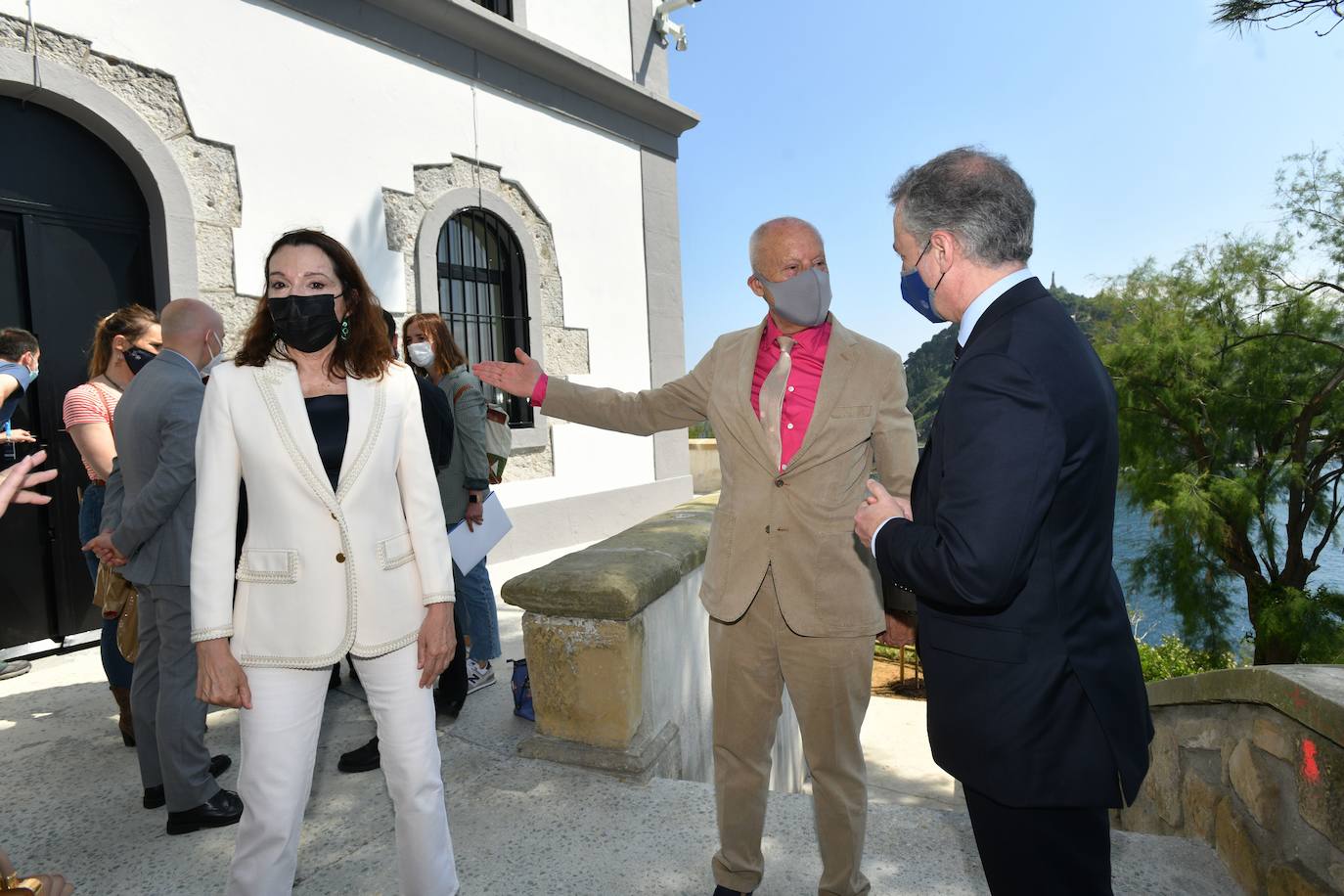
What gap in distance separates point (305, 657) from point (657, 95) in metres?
8.50

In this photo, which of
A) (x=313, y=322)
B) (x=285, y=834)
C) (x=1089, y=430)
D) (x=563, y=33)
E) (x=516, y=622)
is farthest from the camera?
(x=563, y=33)

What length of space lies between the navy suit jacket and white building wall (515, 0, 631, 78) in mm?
7544

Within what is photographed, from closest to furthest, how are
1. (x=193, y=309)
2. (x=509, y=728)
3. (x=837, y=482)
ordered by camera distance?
(x=837, y=482)
(x=193, y=309)
(x=509, y=728)

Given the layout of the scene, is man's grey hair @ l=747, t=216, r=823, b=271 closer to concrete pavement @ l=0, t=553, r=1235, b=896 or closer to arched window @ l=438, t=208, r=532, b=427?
concrete pavement @ l=0, t=553, r=1235, b=896

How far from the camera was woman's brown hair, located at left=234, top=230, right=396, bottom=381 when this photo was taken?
1.97 meters

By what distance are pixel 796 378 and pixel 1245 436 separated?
1823 centimetres

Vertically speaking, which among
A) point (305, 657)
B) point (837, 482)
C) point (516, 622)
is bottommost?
point (516, 622)

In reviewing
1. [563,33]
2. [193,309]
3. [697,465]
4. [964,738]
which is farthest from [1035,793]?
[697,465]

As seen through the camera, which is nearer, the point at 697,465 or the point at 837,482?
the point at 837,482

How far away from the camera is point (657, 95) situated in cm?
899

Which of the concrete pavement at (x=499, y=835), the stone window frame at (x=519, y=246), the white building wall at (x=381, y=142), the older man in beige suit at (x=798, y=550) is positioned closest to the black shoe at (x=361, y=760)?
the concrete pavement at (x=499, y=835)

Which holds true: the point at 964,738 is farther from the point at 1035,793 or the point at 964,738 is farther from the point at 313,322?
the point at 313,322

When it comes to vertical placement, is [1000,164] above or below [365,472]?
above

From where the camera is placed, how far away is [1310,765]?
6.78 feet
